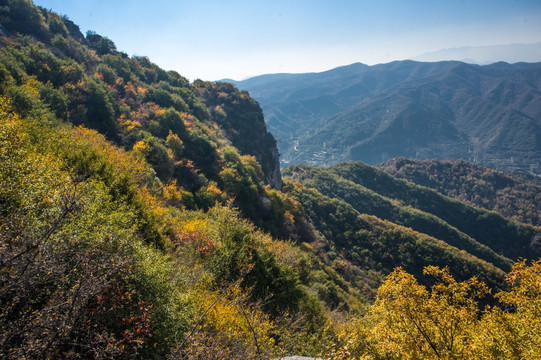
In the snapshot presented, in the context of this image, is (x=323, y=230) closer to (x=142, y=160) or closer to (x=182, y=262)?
(x=142, y=160)

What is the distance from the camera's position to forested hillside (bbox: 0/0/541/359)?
7.85 metres

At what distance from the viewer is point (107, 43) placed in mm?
72812

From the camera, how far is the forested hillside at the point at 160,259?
785cm

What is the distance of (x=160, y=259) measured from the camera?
13438 millimetres

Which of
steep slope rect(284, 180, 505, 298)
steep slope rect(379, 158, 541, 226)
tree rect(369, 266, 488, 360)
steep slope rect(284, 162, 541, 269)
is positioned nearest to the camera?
tree rect(369, 266, 488, 360)

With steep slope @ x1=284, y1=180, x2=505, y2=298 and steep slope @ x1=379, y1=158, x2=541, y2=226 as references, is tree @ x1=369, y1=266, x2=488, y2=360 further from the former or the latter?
steep slope @ x1=379, y1=158, x2=541, y2=226

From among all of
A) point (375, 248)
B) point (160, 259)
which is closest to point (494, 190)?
point (375, 248)

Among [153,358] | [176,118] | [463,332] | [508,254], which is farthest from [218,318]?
[508,254]

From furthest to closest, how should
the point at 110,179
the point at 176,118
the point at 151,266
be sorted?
1. the point at 176,118
2. the point at 110,179
3. the point at 151,266

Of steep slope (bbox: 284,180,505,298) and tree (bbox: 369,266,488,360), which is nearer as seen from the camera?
tree (bbox: 369,266,488,360)

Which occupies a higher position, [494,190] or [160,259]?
[160,259]

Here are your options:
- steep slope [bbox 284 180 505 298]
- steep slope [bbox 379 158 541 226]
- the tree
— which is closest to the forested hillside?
the tree

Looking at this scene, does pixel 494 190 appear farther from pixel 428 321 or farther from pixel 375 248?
pixel 428 321

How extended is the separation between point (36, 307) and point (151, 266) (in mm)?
4592
